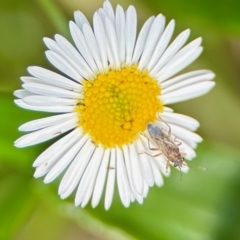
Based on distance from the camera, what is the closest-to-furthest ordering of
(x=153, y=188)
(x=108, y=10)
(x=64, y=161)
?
(x=108, y=10)
(x=64, y=161)
(x=153, y=188)

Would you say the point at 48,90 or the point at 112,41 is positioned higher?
the point at 112,41

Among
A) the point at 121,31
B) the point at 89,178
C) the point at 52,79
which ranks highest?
the point at 121,31

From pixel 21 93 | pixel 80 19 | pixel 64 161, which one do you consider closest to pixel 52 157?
pixel 64 161

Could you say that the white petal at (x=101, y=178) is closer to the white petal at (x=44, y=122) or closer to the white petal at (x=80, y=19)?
the white petal at (x=44, y=122)

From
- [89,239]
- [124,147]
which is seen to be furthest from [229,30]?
[89,239]

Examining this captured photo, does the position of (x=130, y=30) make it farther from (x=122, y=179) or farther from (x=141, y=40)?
(x=122, y=179)

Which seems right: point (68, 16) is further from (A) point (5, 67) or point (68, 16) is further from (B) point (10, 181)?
(B) point (10, 181)

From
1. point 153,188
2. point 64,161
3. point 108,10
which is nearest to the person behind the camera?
point 108,10
